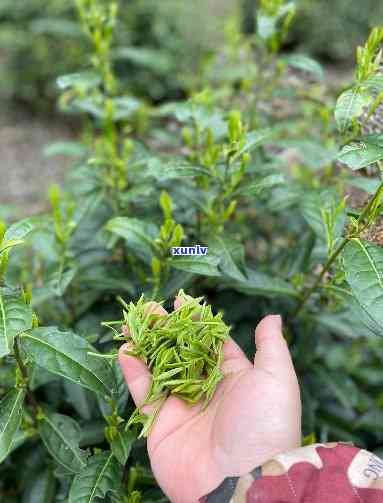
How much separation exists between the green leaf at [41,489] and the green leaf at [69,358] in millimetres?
604

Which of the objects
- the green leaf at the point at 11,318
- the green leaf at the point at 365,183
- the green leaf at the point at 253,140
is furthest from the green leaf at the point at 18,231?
the green leaf at the point at 365,183

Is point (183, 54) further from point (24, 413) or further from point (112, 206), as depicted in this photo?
point (24, 413)

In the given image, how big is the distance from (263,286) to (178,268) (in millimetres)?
345

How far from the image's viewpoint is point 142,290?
1944 mm

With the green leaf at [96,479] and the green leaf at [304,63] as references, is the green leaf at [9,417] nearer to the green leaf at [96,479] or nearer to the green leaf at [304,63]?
the green leaf at [96,479]

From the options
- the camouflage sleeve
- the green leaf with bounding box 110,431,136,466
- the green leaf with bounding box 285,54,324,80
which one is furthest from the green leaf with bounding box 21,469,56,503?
the green leaf with bounding box 285,54,324,80

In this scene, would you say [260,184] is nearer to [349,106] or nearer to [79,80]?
[349,106]

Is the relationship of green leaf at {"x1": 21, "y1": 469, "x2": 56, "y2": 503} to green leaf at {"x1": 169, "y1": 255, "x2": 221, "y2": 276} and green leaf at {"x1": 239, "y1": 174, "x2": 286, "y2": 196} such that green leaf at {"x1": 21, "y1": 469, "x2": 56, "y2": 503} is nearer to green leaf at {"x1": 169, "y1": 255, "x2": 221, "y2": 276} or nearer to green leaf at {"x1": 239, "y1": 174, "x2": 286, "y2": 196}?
green leaf at {"x1": 169, "y1": 255, "x2": 221, "y2": 276}

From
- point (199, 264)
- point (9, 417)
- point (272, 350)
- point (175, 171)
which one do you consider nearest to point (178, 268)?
point (199, 264)

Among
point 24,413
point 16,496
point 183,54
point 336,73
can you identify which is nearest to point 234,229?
point 24,413

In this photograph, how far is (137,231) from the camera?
179cm

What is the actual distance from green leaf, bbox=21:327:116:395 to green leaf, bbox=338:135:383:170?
0.83 metres

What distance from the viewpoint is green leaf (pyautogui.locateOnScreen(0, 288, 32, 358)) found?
1266mm

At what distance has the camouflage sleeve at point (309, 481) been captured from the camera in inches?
48.3
